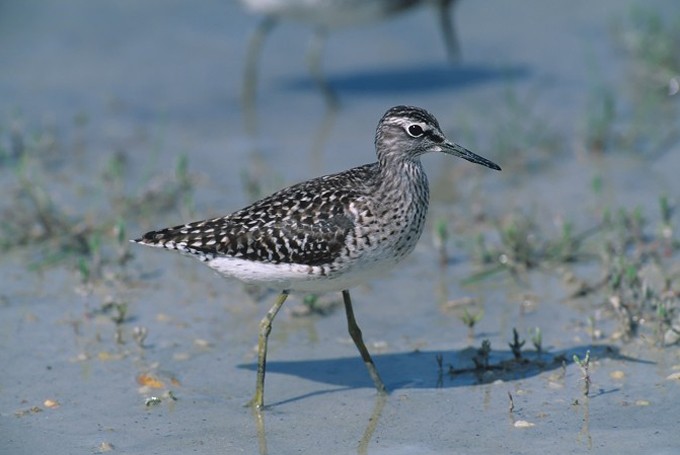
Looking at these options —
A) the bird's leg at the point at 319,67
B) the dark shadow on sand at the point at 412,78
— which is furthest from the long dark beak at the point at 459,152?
the dark shadow on sand at the point at 412,78

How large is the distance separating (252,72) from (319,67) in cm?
77

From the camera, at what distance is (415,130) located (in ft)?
22.8

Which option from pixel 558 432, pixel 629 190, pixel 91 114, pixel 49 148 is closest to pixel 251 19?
pixel 91 114

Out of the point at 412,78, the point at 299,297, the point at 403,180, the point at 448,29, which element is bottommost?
the point at 299,297

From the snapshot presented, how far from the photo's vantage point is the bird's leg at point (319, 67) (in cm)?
1301

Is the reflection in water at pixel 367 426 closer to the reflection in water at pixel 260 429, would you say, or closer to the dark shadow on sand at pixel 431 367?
the reflection in water at pixel 260 429

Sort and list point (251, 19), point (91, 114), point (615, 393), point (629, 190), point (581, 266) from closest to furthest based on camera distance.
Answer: point (615, 393) → point (581, 266) → point (629, 190) → point (91, 114) → point (251, 19)

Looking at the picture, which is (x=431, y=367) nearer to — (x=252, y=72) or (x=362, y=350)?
(x=362, y=350)

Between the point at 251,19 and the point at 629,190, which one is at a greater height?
the point at 251,19

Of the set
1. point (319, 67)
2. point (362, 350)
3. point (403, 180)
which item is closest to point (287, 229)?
point (403, 180)

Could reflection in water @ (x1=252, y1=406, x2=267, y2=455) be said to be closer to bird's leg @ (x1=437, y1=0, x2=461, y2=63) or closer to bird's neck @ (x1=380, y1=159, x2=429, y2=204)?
bird's neck @ (x1=380, y1=159, x2=429, y2=204)

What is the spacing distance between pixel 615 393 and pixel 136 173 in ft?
17.7

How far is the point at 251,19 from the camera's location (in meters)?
15.1

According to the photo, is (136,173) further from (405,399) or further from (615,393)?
(615,393)
